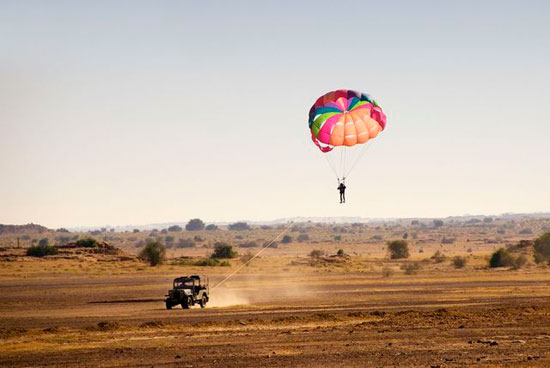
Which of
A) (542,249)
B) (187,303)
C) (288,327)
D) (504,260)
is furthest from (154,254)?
(288,327)

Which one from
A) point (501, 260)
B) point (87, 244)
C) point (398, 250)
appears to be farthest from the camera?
point (398, 250)

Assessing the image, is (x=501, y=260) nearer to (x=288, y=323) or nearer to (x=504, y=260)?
(x=504, y=260)

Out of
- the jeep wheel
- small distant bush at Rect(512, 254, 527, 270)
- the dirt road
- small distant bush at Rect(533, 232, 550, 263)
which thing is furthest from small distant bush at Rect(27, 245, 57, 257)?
the jeep wheel

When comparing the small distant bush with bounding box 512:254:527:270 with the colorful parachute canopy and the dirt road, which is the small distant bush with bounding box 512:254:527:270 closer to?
the dirt road

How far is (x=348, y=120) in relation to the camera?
1829 inches

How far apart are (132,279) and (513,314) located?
4322 centimetres

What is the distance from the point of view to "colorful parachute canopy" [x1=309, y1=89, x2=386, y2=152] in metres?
46.4

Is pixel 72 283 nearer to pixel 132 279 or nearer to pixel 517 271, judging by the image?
pixel 132 279

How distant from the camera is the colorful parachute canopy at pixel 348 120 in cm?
4644

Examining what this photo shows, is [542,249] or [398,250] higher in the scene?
[398,250]

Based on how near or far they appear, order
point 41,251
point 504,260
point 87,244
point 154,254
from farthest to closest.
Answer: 1. point 87,244
2. point 41,251
3. point 154,254
4. point 504,260

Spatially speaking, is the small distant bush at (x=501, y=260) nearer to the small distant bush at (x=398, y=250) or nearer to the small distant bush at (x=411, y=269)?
the small distant bush at (x=411, y=269)

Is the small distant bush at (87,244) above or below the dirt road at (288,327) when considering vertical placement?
above

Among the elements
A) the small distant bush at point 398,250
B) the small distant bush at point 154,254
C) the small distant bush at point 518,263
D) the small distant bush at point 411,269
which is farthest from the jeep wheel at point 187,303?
the small distant bush at point 398,250
